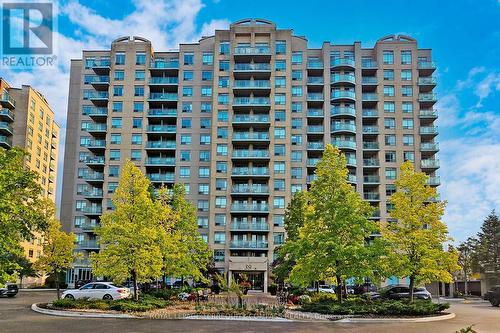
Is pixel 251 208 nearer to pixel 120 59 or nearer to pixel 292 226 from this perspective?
pixel 292 226

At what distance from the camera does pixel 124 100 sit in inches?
3157

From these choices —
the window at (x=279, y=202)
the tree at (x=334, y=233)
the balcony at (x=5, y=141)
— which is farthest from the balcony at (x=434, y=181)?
the balcony at (x=5, y=141)

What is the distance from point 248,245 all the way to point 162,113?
26617mm

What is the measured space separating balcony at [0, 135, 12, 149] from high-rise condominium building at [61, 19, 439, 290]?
13.0 meters

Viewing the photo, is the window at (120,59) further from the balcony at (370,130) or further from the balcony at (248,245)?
the balcony at (370,130)

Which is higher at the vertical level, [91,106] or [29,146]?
[91,106]

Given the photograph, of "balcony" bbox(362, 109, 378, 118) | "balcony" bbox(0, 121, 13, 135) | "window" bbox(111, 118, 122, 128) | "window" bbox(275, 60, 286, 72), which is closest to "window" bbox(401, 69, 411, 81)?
"balcony" bbox(362, 109, 378, 118)

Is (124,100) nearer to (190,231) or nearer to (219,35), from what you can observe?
(219,35)

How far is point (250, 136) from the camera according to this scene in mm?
76188

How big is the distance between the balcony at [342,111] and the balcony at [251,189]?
16.9 metres

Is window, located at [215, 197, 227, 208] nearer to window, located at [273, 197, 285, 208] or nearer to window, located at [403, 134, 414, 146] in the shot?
window, located at [273, 197, 285, 208]

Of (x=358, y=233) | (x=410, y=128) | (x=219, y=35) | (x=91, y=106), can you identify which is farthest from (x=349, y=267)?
(x=91, y=106)

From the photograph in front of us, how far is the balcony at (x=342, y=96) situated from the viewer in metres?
78.0

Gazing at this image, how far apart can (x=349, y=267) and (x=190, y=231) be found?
19.5 meters
